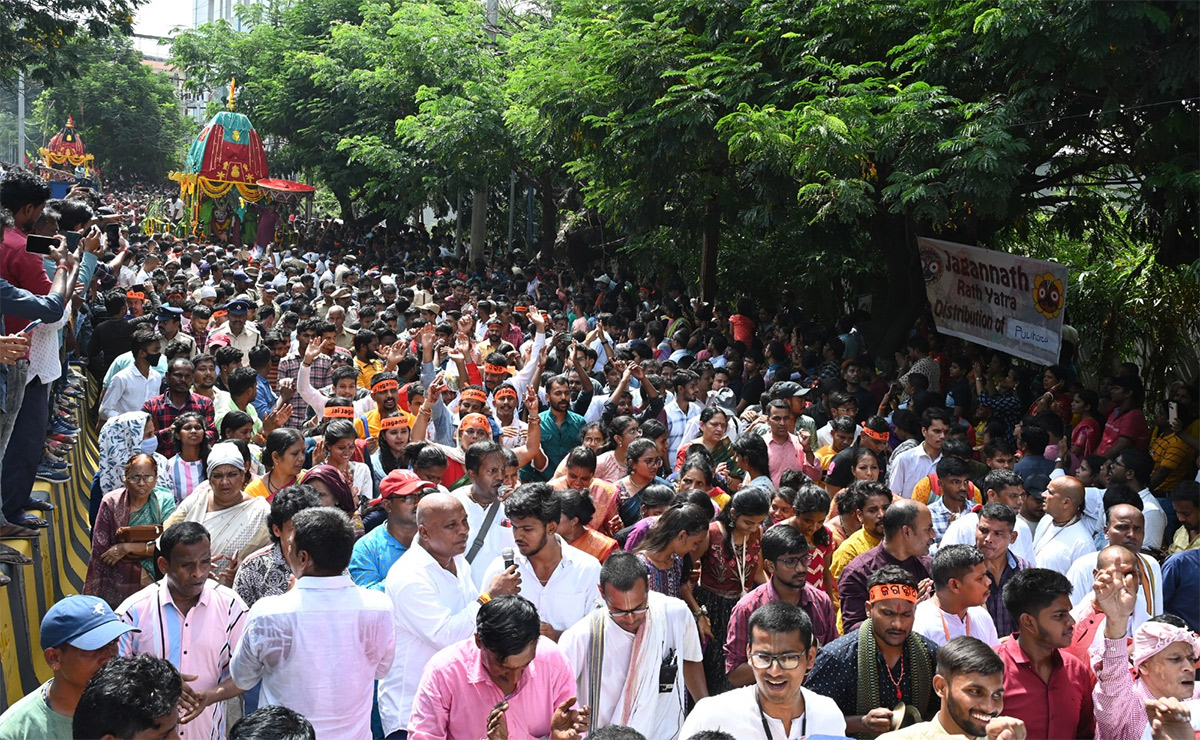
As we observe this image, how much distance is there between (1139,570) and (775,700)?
245 centimetres

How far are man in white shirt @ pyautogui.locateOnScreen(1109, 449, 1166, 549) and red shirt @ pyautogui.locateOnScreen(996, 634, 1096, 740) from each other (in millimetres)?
3160

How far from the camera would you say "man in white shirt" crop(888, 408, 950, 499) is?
8594 mm

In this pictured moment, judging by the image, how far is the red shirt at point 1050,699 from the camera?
15.5 feet

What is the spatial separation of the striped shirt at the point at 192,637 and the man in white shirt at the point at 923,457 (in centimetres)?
527

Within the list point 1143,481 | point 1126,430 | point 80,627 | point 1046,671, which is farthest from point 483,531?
point 1126,430

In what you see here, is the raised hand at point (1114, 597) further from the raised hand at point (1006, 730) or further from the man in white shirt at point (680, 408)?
the man in white shirt at point (680, 408)

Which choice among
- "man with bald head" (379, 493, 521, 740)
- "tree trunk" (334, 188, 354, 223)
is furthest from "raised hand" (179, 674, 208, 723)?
"tree trunk" (334, 188, 354, 223)

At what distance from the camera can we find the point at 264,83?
36219mm

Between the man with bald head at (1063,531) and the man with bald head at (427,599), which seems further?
the man with bald head at (1063,531)

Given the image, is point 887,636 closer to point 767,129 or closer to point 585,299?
point 767,129

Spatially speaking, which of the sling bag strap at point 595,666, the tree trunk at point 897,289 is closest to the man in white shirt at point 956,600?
the sling bag strap at point 595,666

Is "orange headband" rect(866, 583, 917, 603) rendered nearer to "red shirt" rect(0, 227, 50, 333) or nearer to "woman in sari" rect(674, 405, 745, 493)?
"woman in sari" rect(674, 405, 745, 493)

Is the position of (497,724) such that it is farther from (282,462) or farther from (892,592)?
(282,462)

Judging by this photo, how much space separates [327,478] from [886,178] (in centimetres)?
786
